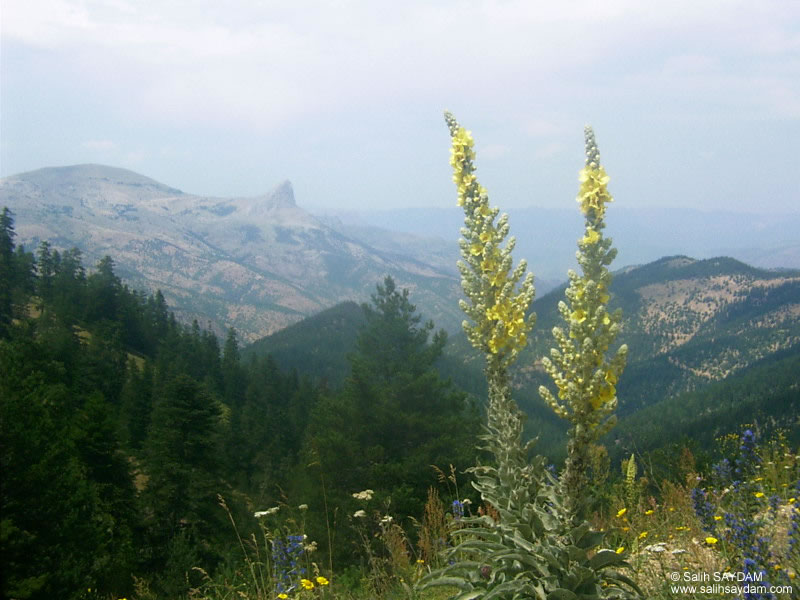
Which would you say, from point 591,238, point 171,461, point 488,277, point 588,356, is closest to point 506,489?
point 588,356

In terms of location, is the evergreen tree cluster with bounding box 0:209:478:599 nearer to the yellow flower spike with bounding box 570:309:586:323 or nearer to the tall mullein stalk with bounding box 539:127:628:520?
the tall mullein stalk with bounding box 539:127:628:520

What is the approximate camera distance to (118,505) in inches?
1027

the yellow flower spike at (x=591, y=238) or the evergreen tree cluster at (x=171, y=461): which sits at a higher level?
the yellow flower spike at (x=591, y=238)

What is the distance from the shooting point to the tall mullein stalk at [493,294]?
486cm

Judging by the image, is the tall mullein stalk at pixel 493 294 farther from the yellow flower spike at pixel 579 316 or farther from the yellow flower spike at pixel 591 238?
the yellow flower spike at pixel 591 238

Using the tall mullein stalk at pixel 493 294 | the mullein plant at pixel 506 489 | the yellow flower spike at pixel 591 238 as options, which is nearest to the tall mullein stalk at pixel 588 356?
the yellow flower spike at pixel 591 238

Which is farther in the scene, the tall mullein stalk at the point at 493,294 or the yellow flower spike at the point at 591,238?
A: the tall mullein stalk at the point at 493,294

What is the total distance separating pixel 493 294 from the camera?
5.07 metres

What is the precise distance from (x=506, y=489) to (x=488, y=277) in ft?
6.69

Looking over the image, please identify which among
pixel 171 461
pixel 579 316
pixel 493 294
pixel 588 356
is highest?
pixel 493 294

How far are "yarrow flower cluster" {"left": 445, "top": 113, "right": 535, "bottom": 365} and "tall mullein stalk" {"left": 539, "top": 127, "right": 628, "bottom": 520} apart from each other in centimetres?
75

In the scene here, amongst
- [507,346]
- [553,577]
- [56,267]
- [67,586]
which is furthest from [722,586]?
[56,267]

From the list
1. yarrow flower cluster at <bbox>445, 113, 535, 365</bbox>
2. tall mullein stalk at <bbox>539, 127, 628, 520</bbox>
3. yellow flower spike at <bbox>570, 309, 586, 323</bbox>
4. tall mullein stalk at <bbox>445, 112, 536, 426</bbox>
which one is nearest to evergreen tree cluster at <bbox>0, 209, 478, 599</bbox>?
tall mullein stalk at <bbox>445, 112, 536, 426</bbox>

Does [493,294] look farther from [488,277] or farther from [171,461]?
[171,461]
